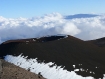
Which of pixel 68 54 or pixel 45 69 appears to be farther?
pixel 68 54

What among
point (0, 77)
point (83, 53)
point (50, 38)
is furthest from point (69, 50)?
point (0, 77)

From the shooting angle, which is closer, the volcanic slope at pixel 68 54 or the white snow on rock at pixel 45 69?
the white snow on rock at pixel 45 69

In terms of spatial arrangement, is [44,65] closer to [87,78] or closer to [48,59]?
[48,59]

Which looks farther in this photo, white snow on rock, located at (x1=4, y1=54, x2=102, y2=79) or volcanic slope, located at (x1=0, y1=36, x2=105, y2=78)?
volcanic slope, located at (x1=0, y1=36, x2=105, y2=78)
